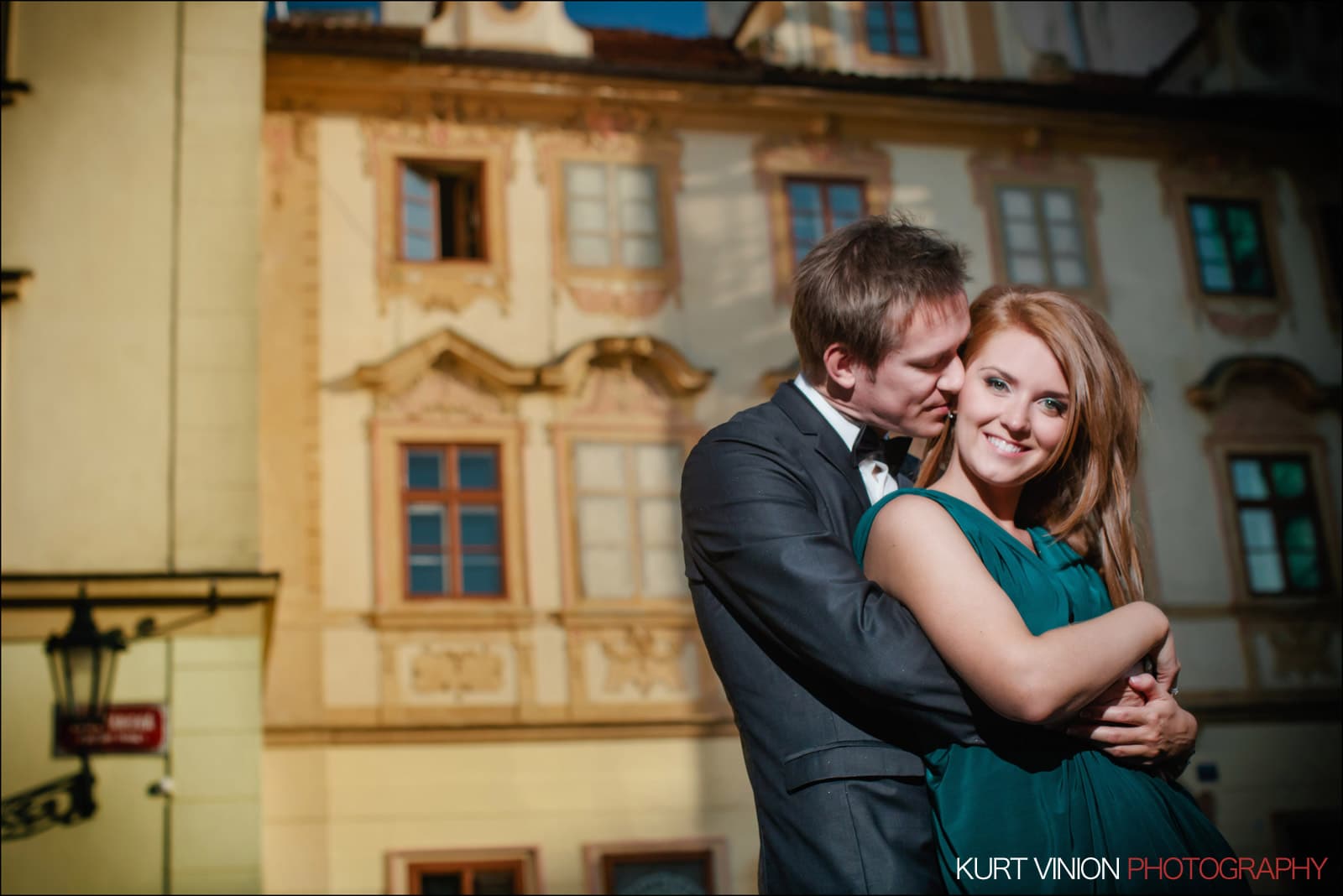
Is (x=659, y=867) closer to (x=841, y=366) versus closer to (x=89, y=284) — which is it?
(x=89, y=284)

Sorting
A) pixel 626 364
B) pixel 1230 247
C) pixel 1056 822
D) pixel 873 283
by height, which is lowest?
pixel 1056 822

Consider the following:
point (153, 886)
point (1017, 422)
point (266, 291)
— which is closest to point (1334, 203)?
point (266, 291)

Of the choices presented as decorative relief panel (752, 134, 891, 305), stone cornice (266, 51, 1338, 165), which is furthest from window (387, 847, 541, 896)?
stone cornice (266, 51, 1338, 165)

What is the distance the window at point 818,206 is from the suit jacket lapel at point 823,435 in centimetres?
1254

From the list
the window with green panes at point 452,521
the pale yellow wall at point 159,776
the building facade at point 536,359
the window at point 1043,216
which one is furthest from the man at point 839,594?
the window at point 1043,216

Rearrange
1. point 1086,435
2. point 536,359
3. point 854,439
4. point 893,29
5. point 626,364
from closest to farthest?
1. point 1086,435
2. point 854,439
3. point 536,359
4. point 626,364
5. point 893,29

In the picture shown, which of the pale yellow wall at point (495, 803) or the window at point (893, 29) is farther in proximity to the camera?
the window at point (893, 29)

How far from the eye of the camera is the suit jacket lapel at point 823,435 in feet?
10.2

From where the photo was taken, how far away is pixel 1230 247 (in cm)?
1694

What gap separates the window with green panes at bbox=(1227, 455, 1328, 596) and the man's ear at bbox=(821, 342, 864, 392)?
13432mm

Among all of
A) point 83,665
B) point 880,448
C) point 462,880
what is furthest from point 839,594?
point 462,880

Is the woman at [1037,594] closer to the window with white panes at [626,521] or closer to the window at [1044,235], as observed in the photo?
the window with white panes at [626,521]

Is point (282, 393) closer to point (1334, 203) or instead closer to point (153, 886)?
point (153, 886)

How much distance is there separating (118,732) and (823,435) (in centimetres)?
875
